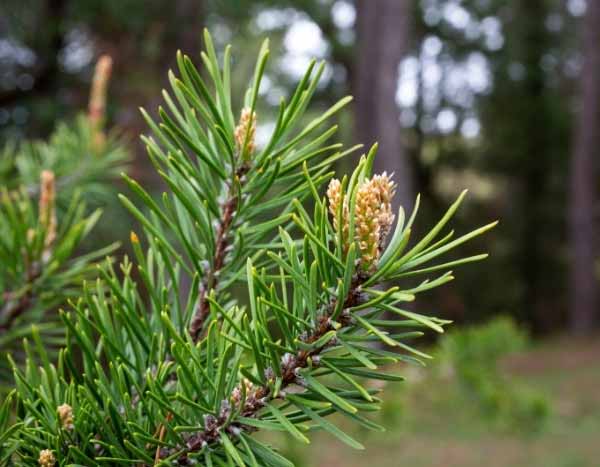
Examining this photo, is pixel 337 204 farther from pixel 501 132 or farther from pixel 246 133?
pixel 501 132

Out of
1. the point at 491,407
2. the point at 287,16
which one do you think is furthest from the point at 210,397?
the point at 287,16

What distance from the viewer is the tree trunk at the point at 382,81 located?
4.08 meters

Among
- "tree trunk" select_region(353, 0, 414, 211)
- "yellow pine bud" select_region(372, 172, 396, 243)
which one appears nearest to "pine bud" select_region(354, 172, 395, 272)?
"yellow pine bud" select_region(372, 172, 396, 243)

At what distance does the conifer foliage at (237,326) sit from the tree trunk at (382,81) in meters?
3.69

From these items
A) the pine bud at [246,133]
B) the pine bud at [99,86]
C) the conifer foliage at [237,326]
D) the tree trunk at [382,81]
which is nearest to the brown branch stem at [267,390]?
the conifer foliage at [237,326]

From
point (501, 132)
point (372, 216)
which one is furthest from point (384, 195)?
point (501, 132)

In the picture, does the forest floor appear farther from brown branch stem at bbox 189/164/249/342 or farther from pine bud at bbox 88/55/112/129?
brown branch stem at bbox 189/164/249/342

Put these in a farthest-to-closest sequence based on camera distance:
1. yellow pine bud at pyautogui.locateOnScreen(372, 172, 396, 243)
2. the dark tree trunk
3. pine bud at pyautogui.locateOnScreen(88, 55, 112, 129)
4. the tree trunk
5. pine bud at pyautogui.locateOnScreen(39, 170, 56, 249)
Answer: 1. the dark tree trunk
2. the tree trunk
3. pine bud at pyautogui.locateOnScreen(88, 55, 112, 129)
4. pine bud at pyautogui.locateOnScreen(39, 170, 56, 249)
5. yellow pine bud at pyautogui.locateOnScreen(372, 172, 396, 243)

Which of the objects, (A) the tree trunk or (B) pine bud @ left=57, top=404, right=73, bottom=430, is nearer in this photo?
(B) pine bud @ left=57, top=404, right=73, bottom=430

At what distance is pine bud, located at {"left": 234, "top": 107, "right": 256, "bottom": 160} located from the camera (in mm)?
344

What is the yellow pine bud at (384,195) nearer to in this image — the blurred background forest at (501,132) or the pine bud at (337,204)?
the pine bud at (337,204)

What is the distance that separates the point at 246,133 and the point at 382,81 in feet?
13.0

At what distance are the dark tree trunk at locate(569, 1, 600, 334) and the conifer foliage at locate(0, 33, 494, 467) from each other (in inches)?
319

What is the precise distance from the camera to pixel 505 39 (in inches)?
396
